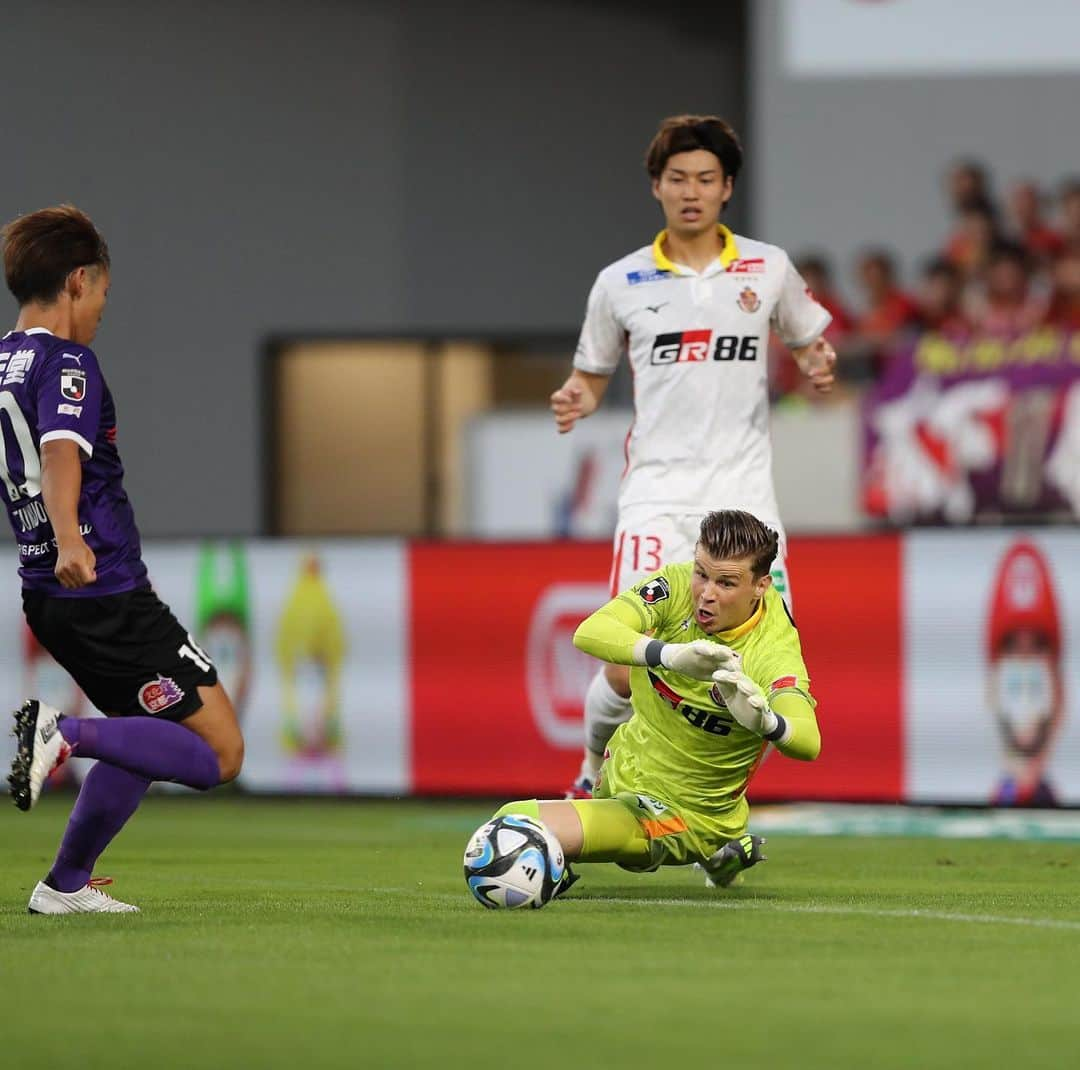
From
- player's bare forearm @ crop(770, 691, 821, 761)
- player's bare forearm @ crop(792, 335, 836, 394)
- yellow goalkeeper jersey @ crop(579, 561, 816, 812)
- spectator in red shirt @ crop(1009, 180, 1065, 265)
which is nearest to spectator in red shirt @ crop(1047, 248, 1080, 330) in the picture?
spectator in red shirt @ crop(1009, 180, 1065, 265)

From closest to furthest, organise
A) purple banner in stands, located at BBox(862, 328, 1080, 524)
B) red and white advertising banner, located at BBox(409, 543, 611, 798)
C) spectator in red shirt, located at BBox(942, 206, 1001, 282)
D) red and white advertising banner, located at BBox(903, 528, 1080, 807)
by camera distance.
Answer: red and white advertising banner, located at BBox(903, 528, 1080, 807)
red and white advertising banner, located at BBox(409, 543, 611, 798)
purple banner in stands, located at BBox(862, 328, 1080, 524)
spectator in red shirt, located at BBox(942, 206, 1001, 282)

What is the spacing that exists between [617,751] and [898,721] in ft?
13.1

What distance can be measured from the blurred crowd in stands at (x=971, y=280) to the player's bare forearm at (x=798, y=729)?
26.0 feet

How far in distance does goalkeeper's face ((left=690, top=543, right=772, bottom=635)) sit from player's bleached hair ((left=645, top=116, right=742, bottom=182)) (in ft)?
5.52

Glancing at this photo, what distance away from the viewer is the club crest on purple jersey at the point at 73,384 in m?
6.15

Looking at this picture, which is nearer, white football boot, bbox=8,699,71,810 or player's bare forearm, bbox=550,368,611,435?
Result: white football boot, bbox=8,699,71,810

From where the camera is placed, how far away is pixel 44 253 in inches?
250

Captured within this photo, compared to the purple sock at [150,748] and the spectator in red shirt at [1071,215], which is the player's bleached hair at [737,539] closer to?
the purple sock at [150,748]

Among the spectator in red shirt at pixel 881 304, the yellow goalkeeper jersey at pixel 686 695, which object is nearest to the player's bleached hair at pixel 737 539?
the yellow goalkeeper jersey at pixel 686 695

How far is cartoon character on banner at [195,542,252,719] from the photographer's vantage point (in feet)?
38.6

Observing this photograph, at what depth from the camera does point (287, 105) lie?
65.1ft

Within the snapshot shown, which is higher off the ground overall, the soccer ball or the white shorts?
the white shorts

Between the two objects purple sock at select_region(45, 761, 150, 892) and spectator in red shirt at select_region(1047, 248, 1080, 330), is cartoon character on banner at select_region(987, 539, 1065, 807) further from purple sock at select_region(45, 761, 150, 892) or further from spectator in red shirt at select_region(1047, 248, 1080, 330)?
purple sock at select_region(45, 761, 150, 892)

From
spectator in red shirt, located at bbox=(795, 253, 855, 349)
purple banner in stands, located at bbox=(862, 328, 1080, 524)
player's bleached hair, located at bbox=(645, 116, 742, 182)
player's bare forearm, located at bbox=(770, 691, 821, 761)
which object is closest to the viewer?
player's bare forearm, located at bbox=(770, 691, 821, 761)
